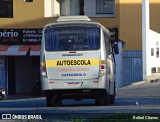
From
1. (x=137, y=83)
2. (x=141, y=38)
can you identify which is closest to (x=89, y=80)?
(x=137, y=83)

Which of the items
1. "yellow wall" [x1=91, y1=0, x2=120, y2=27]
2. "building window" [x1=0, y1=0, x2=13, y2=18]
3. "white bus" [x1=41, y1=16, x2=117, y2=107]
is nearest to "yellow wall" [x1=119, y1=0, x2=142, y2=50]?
"yellow wall" [x1=91, y1=0, x2=120, y2=27]

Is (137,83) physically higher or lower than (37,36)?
lower

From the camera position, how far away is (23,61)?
43.5 m

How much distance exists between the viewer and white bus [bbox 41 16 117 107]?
21359mm

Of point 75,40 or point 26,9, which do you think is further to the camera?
point 26,9

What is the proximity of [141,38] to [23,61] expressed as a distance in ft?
28.5

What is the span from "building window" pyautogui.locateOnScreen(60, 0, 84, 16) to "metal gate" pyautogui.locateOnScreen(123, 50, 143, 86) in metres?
4.89

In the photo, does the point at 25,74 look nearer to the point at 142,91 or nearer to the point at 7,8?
the point at 7,8

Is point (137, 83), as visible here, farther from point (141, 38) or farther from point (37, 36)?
point (37, 36)

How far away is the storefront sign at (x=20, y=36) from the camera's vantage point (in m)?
40.3

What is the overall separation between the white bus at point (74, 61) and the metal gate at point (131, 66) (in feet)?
60.5

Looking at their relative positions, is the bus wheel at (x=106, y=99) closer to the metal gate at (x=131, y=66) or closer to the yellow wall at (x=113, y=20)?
the metal gate at (x=131, y=66)

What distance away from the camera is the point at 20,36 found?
133 feet

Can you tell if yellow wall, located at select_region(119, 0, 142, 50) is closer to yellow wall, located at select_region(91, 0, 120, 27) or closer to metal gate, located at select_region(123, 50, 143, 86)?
yellow wall, located at select_region(91, 0, 120, 27)
